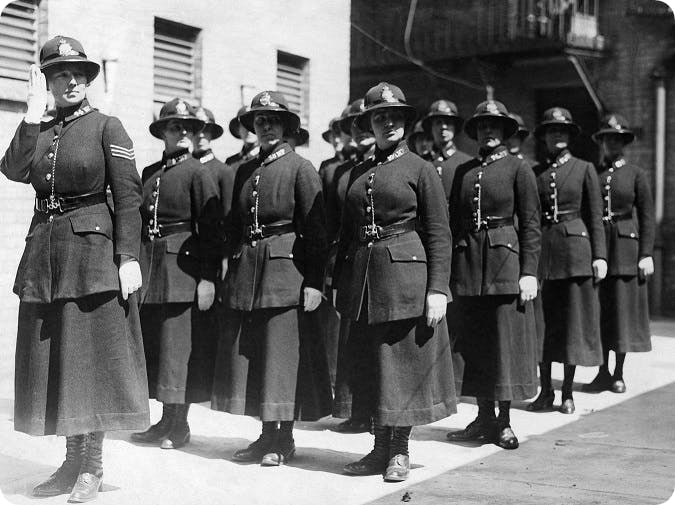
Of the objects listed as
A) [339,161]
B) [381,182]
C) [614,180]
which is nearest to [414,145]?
[339,161]

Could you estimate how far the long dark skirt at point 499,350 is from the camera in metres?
6.47

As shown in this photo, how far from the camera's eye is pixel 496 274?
21.4 feet

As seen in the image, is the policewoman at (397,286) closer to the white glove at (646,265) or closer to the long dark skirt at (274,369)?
the long dark skirt at (274,369)

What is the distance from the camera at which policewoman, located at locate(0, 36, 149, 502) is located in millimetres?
4777

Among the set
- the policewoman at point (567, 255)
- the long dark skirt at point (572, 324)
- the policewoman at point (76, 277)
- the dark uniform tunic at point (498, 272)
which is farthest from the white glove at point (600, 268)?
the policewoman at point (76, 277)

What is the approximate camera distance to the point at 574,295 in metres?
7.86

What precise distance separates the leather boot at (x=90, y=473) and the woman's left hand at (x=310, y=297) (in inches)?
55.6

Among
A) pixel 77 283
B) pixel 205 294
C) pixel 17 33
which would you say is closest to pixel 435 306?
pixel 205 294

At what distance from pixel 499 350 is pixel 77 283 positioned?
2.84m

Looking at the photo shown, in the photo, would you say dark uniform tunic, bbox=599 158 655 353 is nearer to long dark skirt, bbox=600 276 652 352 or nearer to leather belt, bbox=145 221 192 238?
long dark skirt, bbox=600 276 652 352

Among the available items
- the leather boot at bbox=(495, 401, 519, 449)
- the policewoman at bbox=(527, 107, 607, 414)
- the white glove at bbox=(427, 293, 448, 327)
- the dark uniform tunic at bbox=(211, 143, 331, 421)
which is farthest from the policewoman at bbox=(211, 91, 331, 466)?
the policewoman at bbox=(527, 107, 607, 414)

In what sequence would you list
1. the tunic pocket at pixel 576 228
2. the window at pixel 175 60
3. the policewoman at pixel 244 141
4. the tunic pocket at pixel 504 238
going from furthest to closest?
the policewoman at pixel 244 141
the tunic pocket at pixel 576 228
the window at pixel 175 60
the tunic pocket at pixel 504 238

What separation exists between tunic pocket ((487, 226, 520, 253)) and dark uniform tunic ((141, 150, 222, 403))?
1.72m

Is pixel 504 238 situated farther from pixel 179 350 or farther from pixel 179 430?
pixel 179 430
